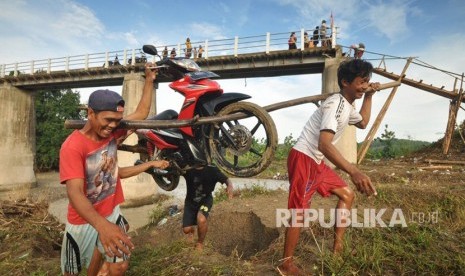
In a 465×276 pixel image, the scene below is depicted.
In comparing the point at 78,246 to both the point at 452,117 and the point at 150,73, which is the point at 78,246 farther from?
the point at 452,117

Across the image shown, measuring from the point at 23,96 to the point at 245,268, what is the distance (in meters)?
25.0

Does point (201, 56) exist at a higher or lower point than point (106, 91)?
higher

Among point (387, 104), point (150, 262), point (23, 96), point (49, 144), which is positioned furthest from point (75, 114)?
point (150, 262)

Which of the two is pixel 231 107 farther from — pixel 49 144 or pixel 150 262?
pixel 49 144

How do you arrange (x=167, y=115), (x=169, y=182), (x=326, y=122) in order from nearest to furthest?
(x=326, y=122) < (x=167, y=115) < (x=169, y=182)

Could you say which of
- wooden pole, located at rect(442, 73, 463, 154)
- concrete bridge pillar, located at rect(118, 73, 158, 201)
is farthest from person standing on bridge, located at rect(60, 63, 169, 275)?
wooden pole, located at rect(442, 73, 463, 154)

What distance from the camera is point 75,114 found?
3297 centimetres

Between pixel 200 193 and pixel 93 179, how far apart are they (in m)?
2.36

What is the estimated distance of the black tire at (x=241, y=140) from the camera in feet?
10.2

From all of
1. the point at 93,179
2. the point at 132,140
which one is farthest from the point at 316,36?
the point at 93,179

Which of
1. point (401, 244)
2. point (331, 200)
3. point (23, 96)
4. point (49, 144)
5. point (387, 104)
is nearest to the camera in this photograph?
point (401, 244)

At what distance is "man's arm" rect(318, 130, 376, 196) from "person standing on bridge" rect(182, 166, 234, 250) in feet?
6.62

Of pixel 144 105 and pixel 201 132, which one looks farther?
pixel 201 132

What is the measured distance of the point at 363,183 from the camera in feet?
7.84
